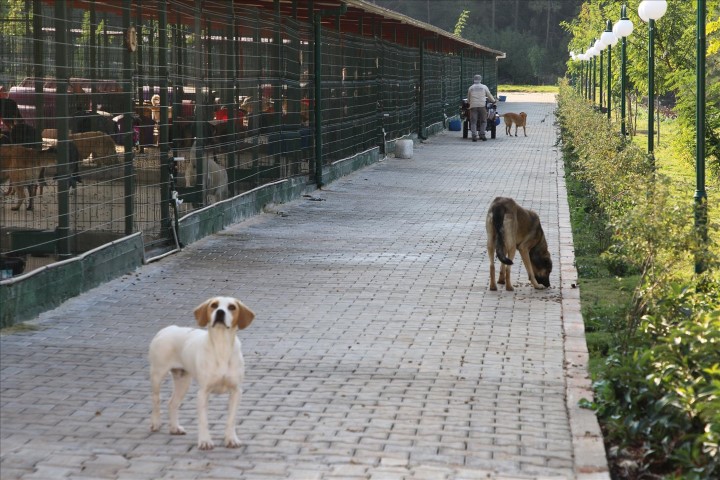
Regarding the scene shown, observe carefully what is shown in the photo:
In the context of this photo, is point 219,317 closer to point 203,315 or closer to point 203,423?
point 203,315

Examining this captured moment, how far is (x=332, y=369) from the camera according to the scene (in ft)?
28.7

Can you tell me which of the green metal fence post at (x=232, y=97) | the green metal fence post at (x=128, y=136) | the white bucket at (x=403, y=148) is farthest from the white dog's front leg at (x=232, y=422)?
the white bucket at (x=403, y=148)

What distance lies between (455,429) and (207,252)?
736 centimetres

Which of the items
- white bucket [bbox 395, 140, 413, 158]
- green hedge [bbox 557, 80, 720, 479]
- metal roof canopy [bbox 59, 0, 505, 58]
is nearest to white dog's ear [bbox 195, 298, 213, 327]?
green hedge [bbox 557, 80, 720, 479]

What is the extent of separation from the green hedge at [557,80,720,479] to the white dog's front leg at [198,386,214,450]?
2.08m

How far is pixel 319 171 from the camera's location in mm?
21578

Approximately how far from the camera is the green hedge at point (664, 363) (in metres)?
6.56

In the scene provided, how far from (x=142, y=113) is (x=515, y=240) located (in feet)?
16.4

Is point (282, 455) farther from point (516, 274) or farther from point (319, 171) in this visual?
point (319, 171)

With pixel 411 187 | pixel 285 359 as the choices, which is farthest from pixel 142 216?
pixel 411 187

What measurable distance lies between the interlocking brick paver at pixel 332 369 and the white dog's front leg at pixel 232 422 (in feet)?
0.18

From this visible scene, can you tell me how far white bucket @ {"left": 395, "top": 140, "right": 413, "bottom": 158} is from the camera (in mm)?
29484

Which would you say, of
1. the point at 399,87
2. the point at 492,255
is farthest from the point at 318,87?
the point at 399,87

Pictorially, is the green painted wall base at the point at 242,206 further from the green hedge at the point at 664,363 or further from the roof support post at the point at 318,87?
the green hedge at the point at 664,363
